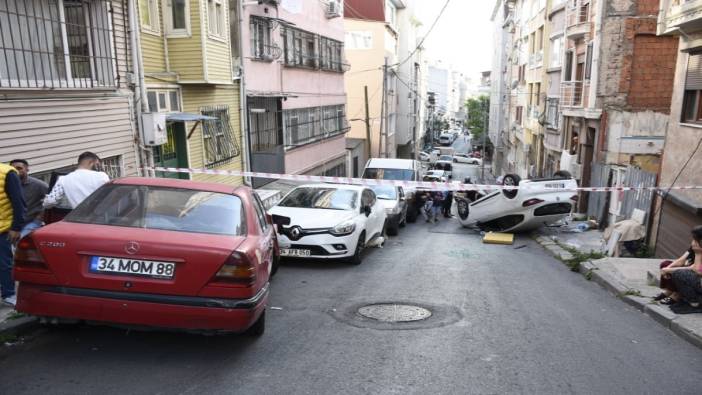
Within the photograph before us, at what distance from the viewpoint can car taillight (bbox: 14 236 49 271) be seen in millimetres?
4074

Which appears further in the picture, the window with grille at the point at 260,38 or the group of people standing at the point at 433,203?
the group of people standing at the point at 433,203

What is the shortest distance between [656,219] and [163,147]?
11.1 metres

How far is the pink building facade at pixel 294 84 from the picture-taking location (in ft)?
57.2

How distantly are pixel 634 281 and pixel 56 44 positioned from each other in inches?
398

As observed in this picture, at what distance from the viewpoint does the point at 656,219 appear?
11.2m

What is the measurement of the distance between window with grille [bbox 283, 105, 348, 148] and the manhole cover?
14.4 metres

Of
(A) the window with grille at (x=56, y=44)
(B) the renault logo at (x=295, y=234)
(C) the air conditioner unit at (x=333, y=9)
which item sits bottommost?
(B) the renault logo at (x=295, y=234)

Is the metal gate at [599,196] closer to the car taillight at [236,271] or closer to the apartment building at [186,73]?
the apartment building at [186,73]

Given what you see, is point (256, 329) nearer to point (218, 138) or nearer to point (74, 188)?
point (74, 188)

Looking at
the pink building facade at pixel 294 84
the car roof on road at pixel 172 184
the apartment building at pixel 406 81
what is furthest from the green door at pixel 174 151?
the apartment building at pixel 406 81

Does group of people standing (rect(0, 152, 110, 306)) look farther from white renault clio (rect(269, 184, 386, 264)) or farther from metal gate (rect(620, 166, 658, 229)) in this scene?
metal gate (rect(620, 166, 658, 229))

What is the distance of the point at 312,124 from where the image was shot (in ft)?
77.4

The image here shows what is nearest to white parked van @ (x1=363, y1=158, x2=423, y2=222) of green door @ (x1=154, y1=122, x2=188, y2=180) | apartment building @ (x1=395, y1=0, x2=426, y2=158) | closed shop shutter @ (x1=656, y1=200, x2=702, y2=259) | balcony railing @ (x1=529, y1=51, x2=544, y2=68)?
green door @ (x1=154, y1=122, x2=188, y2=180)

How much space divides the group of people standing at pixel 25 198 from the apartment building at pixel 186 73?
530 cm
